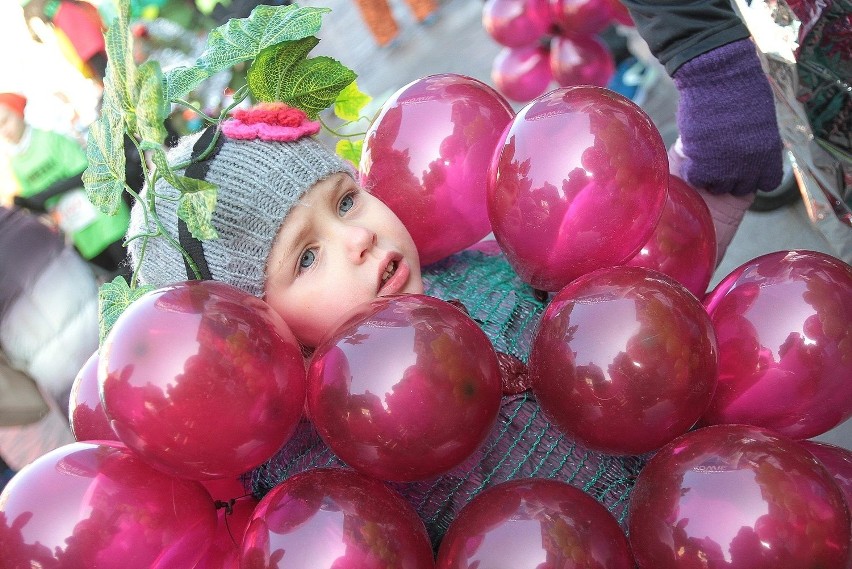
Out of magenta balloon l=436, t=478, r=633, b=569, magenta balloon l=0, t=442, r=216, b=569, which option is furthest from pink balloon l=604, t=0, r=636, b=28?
magenta balloon l=0, t=442, r=216, b=569

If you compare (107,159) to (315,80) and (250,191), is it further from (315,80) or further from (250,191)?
(315,80)

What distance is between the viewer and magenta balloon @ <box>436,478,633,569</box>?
906mm

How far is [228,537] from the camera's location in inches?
47.5

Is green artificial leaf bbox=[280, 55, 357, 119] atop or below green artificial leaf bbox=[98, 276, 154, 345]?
atop

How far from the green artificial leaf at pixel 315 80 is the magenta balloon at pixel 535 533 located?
78 cm

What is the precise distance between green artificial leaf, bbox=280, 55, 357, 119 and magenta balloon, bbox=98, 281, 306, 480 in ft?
1.67

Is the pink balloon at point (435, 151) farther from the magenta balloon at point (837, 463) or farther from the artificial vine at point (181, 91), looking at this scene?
the magenta balloon at point (837, 463)

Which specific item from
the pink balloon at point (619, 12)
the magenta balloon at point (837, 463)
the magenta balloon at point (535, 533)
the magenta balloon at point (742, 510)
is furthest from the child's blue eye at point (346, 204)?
the pink balloon at point (619, 12)

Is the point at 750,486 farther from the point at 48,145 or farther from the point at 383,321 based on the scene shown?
the point at 48,145

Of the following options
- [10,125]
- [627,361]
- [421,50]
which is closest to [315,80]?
[627,361]

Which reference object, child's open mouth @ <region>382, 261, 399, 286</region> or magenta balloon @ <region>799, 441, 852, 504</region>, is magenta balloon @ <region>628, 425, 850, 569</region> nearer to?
magenta balloon @ <region>799, 441, 852, 504</region>

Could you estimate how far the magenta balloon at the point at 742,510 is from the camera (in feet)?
2.81

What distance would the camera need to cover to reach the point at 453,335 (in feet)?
3.26

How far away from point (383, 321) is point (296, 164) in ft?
1.62
